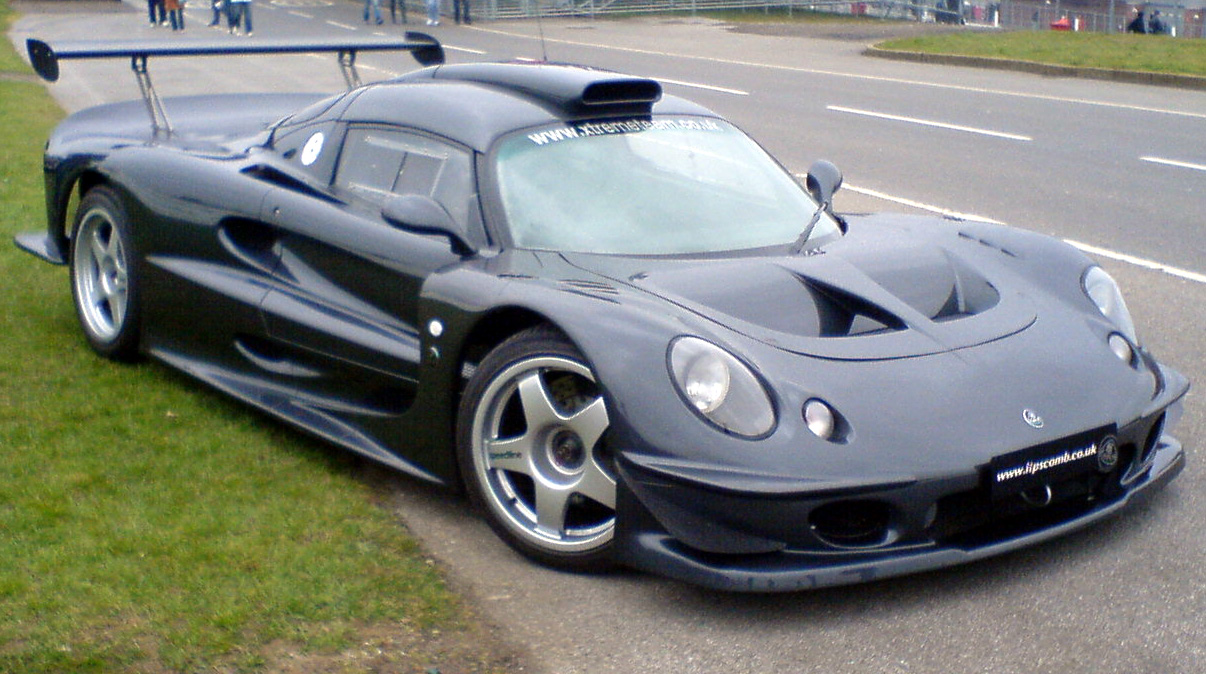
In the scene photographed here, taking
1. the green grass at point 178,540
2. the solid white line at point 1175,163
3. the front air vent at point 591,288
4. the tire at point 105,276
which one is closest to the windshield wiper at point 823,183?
the front air vent at point 591,288

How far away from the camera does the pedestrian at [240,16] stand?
3108 centimetres

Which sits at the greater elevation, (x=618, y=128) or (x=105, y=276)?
(x=618, y=128)

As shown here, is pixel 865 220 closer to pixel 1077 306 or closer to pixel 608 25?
pixel 1077 306

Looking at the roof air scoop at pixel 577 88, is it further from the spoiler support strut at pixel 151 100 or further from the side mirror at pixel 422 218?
the spoiler support strut at pixel 151 100

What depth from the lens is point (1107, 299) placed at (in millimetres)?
4156

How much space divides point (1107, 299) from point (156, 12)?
35.6 metres

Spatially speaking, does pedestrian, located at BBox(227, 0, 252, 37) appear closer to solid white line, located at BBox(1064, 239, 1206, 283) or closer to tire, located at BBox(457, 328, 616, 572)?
solid white line, located at BBox(1064, 239, 1206, 283)

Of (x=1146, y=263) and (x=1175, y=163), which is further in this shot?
(x=1175, y=163)

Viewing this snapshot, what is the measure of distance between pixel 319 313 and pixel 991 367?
2.11 m

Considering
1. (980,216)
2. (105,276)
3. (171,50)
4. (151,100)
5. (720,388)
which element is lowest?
(980,216)

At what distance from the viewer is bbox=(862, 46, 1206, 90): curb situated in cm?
1814

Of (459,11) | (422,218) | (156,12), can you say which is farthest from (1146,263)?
(156,12)

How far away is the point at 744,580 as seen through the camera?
3166mm

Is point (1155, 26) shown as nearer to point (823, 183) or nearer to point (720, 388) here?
point (823, 183)
